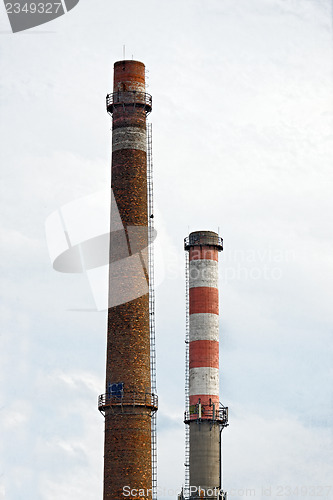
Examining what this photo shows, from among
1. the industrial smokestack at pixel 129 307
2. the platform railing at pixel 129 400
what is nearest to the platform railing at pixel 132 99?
the industrial smokestack at pixel 129 307

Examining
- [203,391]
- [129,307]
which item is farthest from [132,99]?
[203,391]

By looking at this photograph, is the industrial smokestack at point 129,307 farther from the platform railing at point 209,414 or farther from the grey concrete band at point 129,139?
the platform railing at point 209,414

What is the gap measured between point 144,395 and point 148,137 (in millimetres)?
13120

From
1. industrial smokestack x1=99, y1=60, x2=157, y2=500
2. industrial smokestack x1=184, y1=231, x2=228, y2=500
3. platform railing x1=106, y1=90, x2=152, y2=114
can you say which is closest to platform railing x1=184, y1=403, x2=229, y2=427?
industrial smokestack x1=184, y1=231, x2=228, y2=500

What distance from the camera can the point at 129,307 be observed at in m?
48.6

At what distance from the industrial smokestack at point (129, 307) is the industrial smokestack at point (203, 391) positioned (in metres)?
12.1

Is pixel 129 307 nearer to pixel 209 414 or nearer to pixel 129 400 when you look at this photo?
pixel 129 400

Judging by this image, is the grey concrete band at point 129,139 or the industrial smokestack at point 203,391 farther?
the industrial smokestack at point 203,391

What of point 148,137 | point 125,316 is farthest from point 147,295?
point 148,137

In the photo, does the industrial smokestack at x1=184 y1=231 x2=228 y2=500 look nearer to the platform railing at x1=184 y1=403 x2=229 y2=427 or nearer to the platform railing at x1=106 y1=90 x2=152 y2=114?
the platform railing at x1=184 y1=403 x2=229 y2=427

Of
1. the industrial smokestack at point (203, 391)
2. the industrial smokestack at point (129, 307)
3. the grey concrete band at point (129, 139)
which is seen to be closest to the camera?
the industrial smokestack at point (129, 307)

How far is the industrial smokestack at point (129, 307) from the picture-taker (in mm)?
47188

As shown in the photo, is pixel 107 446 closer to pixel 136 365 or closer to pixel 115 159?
pixel 136 365

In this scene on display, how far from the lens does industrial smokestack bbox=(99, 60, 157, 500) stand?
47188mm
